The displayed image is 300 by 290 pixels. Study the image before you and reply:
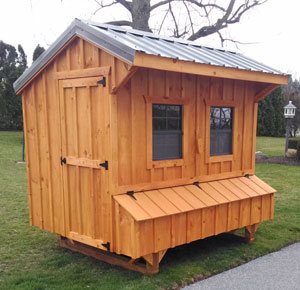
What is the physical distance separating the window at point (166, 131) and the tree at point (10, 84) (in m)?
18.0

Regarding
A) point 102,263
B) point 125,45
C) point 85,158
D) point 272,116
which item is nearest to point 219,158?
point 85,158

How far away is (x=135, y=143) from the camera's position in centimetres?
378

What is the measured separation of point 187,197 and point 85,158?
1346 millimetres

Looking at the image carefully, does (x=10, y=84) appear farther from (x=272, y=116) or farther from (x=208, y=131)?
(x=272, y=116)

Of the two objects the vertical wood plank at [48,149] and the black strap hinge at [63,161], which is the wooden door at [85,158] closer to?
the black strap hinge at [63,161]

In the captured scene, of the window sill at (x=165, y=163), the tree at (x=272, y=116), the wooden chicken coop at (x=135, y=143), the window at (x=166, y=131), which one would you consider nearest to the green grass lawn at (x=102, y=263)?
the wooden chicken coop at (x=135, y=143)

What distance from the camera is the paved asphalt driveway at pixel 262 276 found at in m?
3.66

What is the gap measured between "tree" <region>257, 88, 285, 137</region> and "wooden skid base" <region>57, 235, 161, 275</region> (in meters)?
23.8

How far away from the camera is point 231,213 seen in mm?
4457

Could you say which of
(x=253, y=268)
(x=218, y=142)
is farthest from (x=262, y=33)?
(x=253, y=268)

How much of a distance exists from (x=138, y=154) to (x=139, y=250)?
1069 mm

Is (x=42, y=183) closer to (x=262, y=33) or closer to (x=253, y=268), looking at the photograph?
(x=253, y=268)

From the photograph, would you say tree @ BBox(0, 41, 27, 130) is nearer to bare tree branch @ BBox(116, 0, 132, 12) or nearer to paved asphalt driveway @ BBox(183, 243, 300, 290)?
bare tree branch @ BBox(116, 0, 132, 12)

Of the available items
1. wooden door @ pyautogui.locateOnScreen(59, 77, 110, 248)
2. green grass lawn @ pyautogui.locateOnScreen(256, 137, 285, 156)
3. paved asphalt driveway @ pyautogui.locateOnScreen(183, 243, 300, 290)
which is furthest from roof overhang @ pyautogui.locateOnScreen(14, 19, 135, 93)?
green grass lawn @ pyautogui.locateOnScreen(256, 137, 285, 156)
